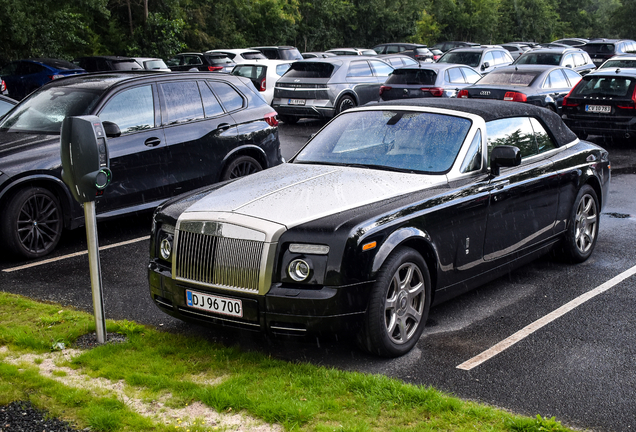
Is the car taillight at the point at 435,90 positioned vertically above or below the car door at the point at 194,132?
below

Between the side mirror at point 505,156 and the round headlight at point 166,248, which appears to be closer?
the round headlight at point 166,248

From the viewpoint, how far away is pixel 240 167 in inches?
376

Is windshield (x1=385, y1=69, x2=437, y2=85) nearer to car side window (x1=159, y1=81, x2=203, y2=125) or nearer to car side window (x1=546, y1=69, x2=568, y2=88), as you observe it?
car side window (x1=546, y1=69, x2=568, y2=88)

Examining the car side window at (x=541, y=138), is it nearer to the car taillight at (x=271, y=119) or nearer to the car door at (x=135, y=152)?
the car taillight at (x=271, y=119)

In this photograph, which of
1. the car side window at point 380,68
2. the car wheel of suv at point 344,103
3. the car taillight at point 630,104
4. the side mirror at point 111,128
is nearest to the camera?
the side mirror at point 111,128

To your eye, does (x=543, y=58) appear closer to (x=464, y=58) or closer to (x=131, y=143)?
(x=464, y=58)

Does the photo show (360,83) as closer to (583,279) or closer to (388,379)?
(583,279)

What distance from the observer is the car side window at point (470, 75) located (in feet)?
62.5

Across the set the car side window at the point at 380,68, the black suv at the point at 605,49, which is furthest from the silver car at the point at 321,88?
the black suv at the point at 605,49

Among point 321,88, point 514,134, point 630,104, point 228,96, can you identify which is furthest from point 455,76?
point 514,134

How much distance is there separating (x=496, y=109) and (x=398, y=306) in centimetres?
240

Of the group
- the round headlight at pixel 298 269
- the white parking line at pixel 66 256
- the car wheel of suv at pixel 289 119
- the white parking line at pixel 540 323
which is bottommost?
the car wheel of suv at pixel 289 119

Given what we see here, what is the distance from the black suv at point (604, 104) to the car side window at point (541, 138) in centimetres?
857

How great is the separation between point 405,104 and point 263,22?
132 feet
